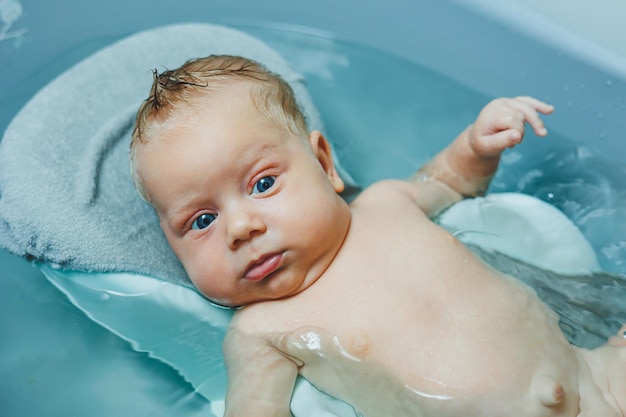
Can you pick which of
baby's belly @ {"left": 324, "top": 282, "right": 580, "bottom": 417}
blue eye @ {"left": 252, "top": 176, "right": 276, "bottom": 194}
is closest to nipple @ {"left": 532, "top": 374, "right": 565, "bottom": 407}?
baby's belly @ {"left": 324, "top": 282, "right": 580, "bottom": 417}

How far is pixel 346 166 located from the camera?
5.13 ft

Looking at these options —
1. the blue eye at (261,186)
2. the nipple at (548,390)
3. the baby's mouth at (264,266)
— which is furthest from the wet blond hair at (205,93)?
the nipple at (548,390)

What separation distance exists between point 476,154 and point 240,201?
50 centimetres

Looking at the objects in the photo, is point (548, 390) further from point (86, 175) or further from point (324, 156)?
point (86, 175)

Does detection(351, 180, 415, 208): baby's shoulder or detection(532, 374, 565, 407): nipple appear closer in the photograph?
detection(532, 374, 565, 407): nipple

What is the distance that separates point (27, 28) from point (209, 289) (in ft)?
3.07

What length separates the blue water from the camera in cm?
113

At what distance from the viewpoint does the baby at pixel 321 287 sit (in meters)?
0.96

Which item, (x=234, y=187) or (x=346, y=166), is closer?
(x=234, y=187)

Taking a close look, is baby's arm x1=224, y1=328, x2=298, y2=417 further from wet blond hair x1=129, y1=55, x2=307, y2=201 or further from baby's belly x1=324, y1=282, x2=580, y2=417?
wet blond hair x1=129, y1=55, x2=307, y2=201

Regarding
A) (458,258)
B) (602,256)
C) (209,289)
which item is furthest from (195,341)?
(602,256)

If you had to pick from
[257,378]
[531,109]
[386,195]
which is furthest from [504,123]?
[257,378]

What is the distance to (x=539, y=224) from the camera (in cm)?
127

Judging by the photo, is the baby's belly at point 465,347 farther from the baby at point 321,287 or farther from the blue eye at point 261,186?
the blue eye at point 261,186
